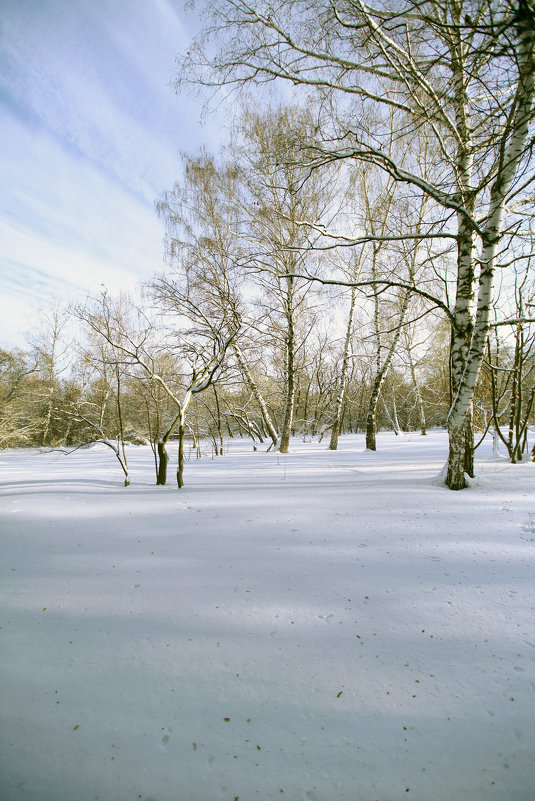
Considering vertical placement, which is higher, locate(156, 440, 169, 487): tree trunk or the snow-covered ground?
locate(156, 440, 169, 487): tree trunk

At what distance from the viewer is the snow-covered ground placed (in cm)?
107

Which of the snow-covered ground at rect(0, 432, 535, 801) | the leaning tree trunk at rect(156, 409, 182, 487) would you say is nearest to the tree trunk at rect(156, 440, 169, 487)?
the leaning tree trunk at rect(156, 409, 182, 487)

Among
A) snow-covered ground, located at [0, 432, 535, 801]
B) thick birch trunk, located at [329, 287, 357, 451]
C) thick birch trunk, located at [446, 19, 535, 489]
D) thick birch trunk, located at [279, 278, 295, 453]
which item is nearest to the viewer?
snow-covered ground, located at [0, 432, 535, 801]

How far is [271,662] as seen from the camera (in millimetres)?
1476

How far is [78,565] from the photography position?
240 cm

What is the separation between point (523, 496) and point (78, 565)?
4.24 metres

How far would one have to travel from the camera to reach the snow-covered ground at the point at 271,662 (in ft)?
3.51

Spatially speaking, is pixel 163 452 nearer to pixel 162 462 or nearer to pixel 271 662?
pixel 162 462

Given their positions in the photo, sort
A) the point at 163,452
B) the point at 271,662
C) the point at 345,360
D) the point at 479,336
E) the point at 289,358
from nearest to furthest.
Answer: the point at 271,662
the point at 479,336
the point at 163,452
the point at 289,358
the point at 345,360

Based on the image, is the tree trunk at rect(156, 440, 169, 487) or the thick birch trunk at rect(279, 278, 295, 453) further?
the thick birch trunk at rect(279, 278, 295, 453)

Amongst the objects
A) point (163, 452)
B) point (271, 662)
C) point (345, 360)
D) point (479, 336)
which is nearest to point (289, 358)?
point (345, 360)

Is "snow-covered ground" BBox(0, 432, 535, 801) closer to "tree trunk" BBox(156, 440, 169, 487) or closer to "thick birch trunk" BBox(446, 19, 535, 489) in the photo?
"thick birch trunk" BBox(446, 19, 535, 489)

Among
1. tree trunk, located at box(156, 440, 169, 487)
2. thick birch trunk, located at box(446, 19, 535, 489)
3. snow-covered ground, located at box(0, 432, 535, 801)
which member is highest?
thick birch trunk, located at box(446, 19, 535, 489)

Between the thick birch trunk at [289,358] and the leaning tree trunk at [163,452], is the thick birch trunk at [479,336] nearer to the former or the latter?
the leaning tree trunk at [163,452]
